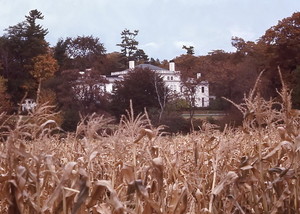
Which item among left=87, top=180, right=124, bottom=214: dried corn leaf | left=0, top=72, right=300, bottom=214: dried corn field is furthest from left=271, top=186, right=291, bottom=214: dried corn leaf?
left=87, top=180, right=124, bottom=214: dried corn leaf

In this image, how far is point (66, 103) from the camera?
4416 centimetres

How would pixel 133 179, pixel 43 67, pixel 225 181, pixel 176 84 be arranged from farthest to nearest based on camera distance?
1. pixel 176 84
2. pixel 43 67
3. pixel 225 181
4. pixel 133 179

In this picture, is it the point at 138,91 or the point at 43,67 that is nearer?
the point at 138,91

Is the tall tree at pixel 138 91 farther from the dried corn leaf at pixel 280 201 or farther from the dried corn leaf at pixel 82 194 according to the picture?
the dried corn leaf at pixel 82 194

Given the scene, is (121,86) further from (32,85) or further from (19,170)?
(19,170)

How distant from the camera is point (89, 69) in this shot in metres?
48.4

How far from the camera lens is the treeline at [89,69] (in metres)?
A: 41.4

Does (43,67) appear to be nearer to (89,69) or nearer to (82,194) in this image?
(89,69)

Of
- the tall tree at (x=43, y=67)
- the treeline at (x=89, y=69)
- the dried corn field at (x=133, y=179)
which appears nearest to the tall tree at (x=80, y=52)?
the treeline at (x=89, y=69)

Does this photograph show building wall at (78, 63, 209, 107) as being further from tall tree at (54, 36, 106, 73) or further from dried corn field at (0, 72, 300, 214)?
dried corn field at (0, 72, 300, 214)

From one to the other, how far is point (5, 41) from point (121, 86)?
14687mm

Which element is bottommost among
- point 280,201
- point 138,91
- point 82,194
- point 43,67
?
point 138,91

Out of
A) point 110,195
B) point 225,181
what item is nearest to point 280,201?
point 225,181

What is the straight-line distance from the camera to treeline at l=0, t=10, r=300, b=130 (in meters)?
41.4
